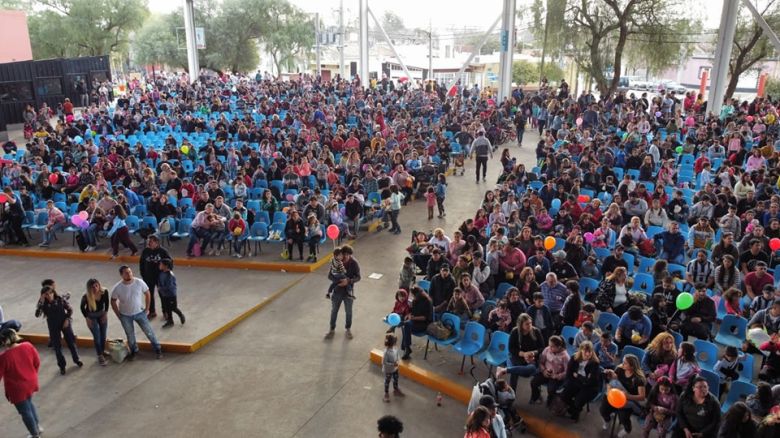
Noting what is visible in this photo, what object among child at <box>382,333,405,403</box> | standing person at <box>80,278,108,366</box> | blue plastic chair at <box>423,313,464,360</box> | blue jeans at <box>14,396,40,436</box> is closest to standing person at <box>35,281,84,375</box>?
standing person at <box>80,278,108,366</box>

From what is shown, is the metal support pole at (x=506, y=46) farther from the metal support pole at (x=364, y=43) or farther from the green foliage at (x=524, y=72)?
the green foliage at (x=524, y=72)

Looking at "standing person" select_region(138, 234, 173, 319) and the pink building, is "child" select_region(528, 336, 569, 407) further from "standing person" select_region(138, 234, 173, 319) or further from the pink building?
the pink building

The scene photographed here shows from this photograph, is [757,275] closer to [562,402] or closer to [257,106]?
[562,402]

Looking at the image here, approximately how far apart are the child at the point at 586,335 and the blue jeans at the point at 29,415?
21.4ft

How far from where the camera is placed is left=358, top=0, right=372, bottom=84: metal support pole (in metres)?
33.0

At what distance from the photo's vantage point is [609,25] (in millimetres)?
29281

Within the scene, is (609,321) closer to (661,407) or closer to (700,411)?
(661,407)

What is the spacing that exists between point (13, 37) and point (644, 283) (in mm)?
38064

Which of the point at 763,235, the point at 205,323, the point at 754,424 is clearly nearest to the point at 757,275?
the point at 763,235

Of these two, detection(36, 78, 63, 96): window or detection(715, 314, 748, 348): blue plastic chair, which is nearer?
detection(715, 314, 748, 348): blue plastic chair

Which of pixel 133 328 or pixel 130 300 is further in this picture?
pixel 133 328

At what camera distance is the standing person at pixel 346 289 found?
30.6 ft

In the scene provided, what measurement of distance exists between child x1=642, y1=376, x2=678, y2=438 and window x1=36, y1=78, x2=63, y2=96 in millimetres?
33068

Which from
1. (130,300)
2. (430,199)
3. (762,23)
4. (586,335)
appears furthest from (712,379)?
(762,23)
